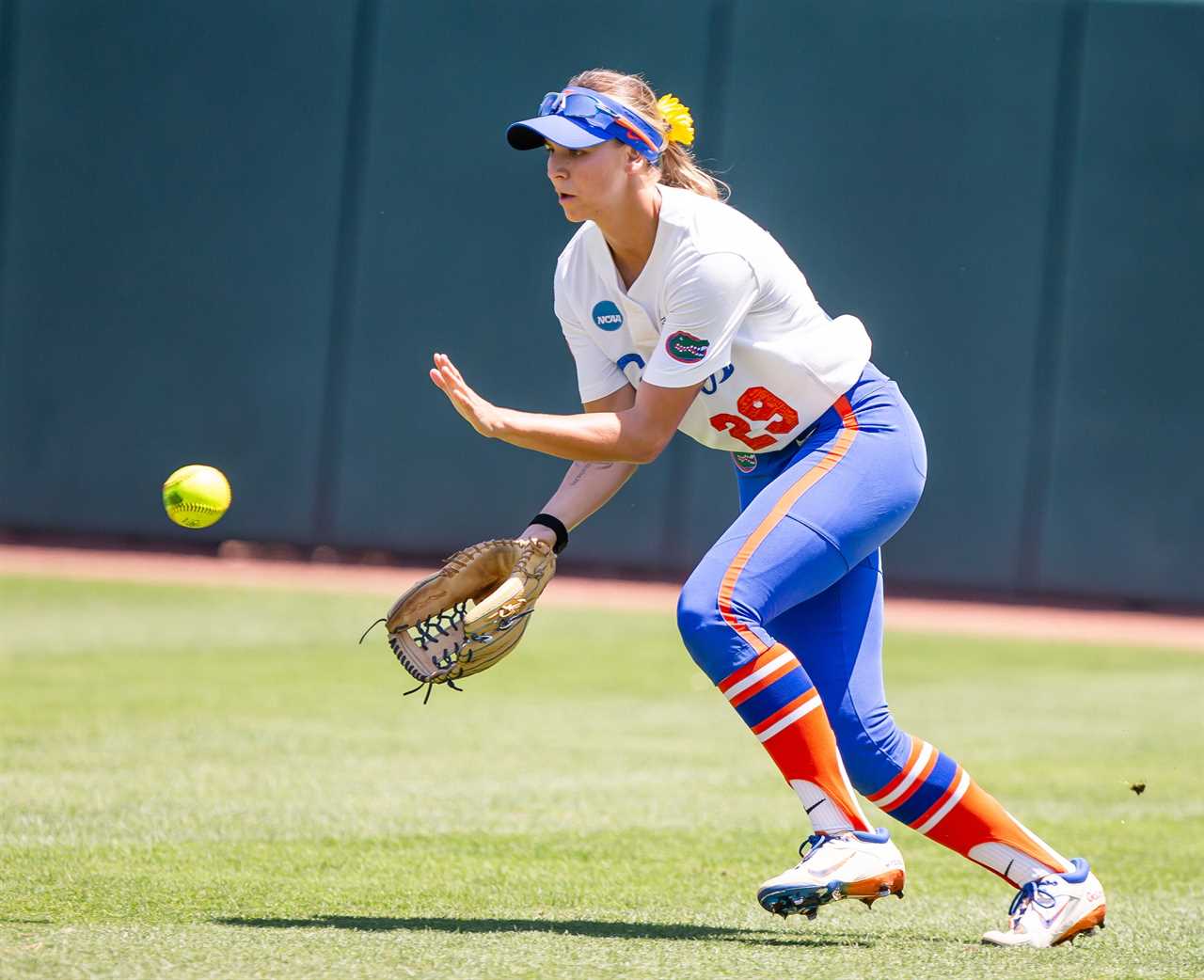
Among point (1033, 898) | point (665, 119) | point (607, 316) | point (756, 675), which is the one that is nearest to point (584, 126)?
point (665, 119)

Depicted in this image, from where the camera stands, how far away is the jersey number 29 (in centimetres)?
425

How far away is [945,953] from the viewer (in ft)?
13.3

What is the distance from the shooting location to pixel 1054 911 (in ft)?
13.9

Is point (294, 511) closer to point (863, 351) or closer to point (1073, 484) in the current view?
→ point (1073, 484)

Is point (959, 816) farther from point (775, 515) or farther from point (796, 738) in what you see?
point (775, 515)

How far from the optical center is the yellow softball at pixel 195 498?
4.87m

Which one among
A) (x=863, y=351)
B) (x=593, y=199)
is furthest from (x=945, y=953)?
(x=593, y=199)

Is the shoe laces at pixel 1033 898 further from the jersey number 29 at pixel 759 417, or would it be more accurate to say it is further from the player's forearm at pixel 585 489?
the player's forearm at pixel 585 489

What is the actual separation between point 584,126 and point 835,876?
185 centimetres

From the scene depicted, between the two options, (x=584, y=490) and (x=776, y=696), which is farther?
(x=584, y=490)

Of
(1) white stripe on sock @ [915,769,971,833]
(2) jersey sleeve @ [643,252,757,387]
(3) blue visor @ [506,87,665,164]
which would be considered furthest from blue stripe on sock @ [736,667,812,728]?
(3) blue visor @ [506,87,665,164]

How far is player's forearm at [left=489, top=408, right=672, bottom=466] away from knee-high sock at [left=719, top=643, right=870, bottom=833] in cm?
56

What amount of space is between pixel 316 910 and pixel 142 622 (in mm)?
7237

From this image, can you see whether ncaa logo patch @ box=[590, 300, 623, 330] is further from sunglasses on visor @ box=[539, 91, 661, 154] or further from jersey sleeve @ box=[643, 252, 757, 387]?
sunglasses on visor @ box=[539, 91, 661, 154]
